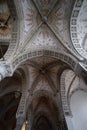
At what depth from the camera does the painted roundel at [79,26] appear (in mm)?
9415

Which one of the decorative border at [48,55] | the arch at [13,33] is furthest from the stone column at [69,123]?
the arch at [13,33]

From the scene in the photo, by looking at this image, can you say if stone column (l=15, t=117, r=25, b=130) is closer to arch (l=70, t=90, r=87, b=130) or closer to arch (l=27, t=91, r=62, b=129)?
arch (l=70, t=90, r=87, b=130)

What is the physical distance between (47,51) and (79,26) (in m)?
2.23

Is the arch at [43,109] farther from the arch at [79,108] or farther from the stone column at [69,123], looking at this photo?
the stone column at [69,123]

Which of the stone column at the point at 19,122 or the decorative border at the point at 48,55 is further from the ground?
the decorative border at the point at 48,55

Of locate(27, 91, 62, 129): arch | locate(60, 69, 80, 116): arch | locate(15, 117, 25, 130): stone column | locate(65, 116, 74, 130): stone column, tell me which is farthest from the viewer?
locate(27, 91, 62, 129): arch

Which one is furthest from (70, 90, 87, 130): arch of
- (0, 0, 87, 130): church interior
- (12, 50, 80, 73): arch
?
(12, 50, 80, 73): arch

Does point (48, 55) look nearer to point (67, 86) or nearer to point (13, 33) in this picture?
point (13, 33)

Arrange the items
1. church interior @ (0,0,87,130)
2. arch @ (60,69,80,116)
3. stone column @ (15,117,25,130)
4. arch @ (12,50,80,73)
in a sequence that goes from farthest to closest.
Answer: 1. arch @ (60,69,80,116)
2. stone column @ (15,117,25,130)
3. church interior @ (0,0,87,130)
4. arch @ (12,50,80,73)

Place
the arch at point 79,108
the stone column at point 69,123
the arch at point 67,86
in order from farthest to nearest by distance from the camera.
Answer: the arch at point 79,108 → the arch at point 67,86 → the stone column at point 69,123

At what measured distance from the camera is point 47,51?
10.2 metres

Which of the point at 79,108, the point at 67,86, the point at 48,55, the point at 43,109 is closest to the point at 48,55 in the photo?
the point at 48,55

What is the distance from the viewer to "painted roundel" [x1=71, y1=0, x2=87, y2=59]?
941 centimetres

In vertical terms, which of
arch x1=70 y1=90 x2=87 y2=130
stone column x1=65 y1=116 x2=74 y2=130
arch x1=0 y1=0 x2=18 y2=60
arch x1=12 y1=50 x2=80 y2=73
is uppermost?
arch x1=0 y1=0 x2=18 y2=60
